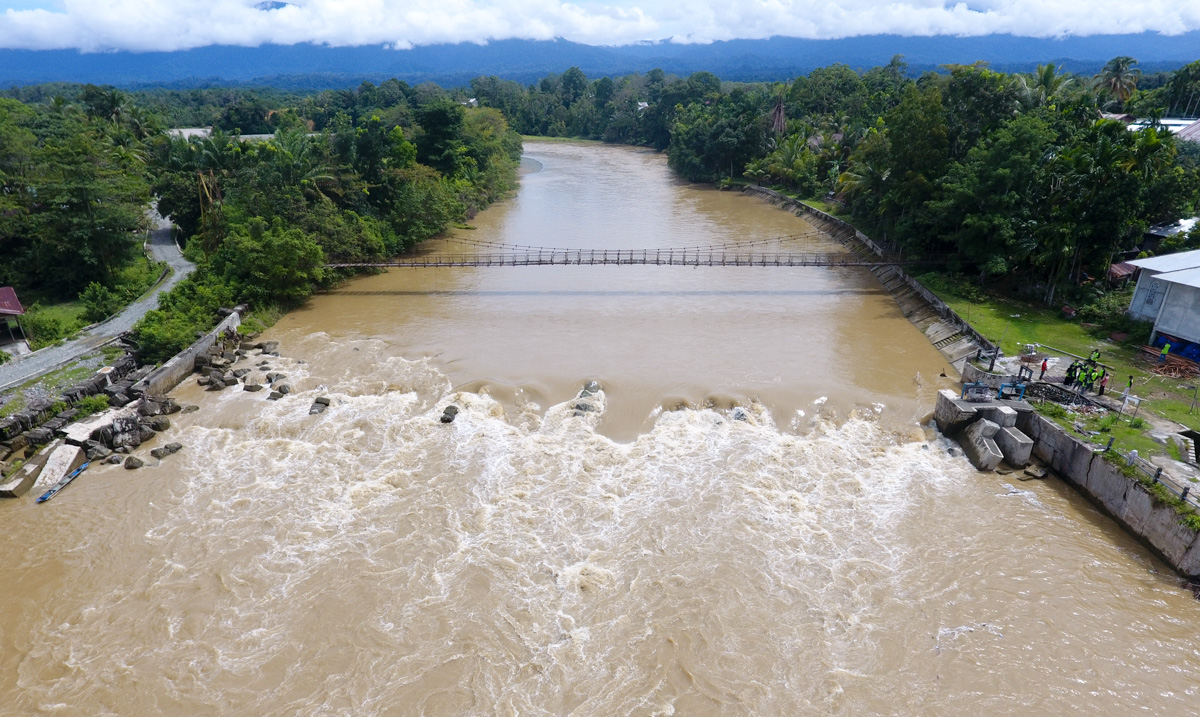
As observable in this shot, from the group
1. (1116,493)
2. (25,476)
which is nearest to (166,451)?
(25,476)

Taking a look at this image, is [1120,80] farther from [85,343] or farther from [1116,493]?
[85,343]

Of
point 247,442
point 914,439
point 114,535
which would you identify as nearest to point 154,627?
point 114,535

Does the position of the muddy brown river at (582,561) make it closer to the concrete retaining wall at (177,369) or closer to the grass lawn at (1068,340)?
the concrete retaining wall at (177,369)

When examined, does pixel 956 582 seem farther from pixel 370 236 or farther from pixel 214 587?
pixel 370 236

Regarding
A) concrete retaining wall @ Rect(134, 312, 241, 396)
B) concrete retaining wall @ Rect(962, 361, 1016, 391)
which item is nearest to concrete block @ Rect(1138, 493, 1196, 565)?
concrete retaining wall @ Rect(962, 361, 1016, 391)

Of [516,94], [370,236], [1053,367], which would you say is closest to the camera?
[1053,367]
